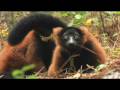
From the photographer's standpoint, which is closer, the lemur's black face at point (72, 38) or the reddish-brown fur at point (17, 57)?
the lemur's black face at point (72, 38)

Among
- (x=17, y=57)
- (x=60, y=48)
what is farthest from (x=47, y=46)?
(x=17, y=57)

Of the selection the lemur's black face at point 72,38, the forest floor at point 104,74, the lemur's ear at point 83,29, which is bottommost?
the forest floor at point 104,74

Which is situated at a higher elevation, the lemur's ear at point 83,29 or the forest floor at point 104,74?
the lemur's ear at point 83,29

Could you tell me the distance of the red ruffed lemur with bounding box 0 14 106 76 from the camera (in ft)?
16.7

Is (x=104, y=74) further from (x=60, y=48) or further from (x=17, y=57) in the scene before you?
(x=17, y=57)

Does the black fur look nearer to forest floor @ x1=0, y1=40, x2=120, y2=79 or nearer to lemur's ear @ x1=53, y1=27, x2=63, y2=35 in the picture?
lemur's ear @ x1=53, y1=27, x2=63, y2=35

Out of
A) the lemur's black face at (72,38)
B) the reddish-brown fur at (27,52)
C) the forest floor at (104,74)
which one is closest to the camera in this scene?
the forest floor at (104,74)

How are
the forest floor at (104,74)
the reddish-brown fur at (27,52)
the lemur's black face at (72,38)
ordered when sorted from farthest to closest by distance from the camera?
1. the reddish-brown fur at (27,52)
2. the lemur's black face at (72,38)
3. the forest floor at (104,74)

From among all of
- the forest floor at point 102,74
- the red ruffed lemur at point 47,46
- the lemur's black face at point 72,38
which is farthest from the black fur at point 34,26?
the forest floor at point 102,74

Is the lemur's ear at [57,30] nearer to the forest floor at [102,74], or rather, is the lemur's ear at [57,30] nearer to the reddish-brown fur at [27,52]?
the reddish-brown fur at [27,52]

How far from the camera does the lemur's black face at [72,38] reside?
5.02 metres

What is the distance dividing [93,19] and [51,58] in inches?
27.3
